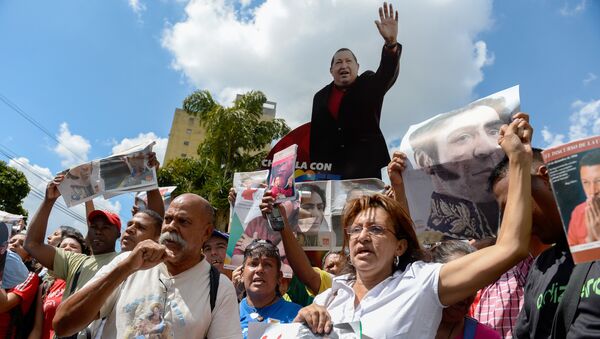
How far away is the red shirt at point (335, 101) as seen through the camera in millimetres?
8055

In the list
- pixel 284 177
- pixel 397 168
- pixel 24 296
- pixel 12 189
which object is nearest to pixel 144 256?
pixel 397 168

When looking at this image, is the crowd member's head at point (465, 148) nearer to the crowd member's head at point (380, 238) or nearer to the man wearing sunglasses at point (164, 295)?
the crowd member's head at point (380, 238)

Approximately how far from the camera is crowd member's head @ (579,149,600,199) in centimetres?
135

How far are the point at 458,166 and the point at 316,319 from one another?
121 centimetres

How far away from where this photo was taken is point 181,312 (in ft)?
7.55

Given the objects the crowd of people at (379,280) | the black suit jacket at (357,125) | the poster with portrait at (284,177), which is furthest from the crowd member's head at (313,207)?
the black suit jacket at (357,125)

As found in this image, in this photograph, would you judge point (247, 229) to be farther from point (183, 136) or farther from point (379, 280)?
point (183, 136)

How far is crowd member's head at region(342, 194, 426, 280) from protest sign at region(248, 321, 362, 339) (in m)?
0.34

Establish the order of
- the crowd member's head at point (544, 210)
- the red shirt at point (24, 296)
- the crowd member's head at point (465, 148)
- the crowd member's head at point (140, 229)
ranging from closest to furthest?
the crowd member's head at point (544, 210) < the crowd member's head at point (465, 148) < the crowd member's head at point (140, 229) < the red shirt at point (24, 296)

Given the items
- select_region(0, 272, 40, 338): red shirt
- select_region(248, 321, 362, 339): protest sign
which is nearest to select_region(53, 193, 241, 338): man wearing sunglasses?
select_region(248, 321, 362, 339): protest sign

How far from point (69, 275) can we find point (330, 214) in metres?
2.29

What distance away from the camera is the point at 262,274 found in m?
3.25

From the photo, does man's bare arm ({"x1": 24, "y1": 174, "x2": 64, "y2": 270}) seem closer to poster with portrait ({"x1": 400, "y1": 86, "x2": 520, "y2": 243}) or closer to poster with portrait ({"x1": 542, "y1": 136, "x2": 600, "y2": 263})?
poster with portrait ({"x1": 400, "y1": 86, "x2": 520, "y2": 243})

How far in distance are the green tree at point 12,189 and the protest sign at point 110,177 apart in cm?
2747
